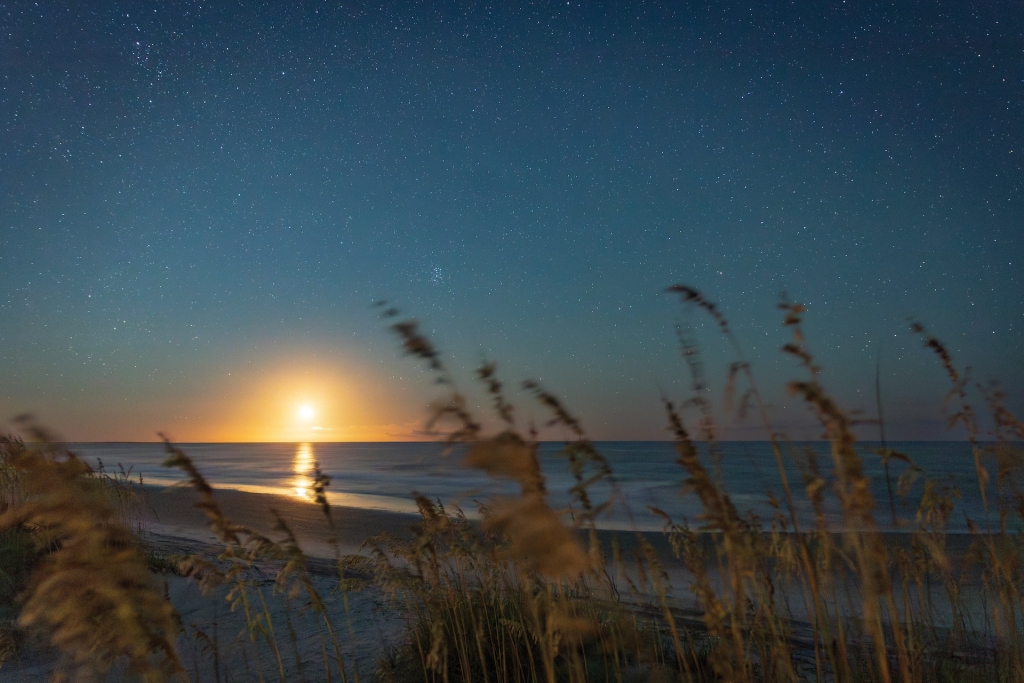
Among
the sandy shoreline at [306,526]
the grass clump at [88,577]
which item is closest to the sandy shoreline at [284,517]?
the sandy shoreline at [306,526]

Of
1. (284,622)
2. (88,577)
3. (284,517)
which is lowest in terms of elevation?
(284,517)

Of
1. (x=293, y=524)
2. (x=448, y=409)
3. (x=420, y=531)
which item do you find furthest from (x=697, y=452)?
(x=293, y=524)

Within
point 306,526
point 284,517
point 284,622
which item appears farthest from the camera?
point 284,517

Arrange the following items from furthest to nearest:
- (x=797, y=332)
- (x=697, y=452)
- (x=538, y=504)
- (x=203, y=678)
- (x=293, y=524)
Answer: (x=293, y=524) → (x=203, y=678) → (x=797, y=332) → (x=697, y=452) → (x=538, y=504)

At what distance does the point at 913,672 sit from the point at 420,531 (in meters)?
2.51

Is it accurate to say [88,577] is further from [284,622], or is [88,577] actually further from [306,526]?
[306,526]

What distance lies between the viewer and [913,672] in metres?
2.97

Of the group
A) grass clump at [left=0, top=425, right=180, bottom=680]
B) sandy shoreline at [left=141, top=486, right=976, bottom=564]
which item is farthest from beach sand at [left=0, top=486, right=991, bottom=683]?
grass clump at [left=0, top=425, right=180, bottom=680]

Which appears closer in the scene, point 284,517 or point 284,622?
point 284,622

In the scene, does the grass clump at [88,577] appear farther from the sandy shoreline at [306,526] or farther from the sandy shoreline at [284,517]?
the sandy shoreline at [284,517]

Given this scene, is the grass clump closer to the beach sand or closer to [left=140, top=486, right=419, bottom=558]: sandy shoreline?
the beach sand

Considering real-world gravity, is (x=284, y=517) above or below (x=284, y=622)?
below

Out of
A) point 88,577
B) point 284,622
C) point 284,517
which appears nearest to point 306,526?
point 284,517

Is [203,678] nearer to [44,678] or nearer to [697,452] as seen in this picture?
[44,678]
